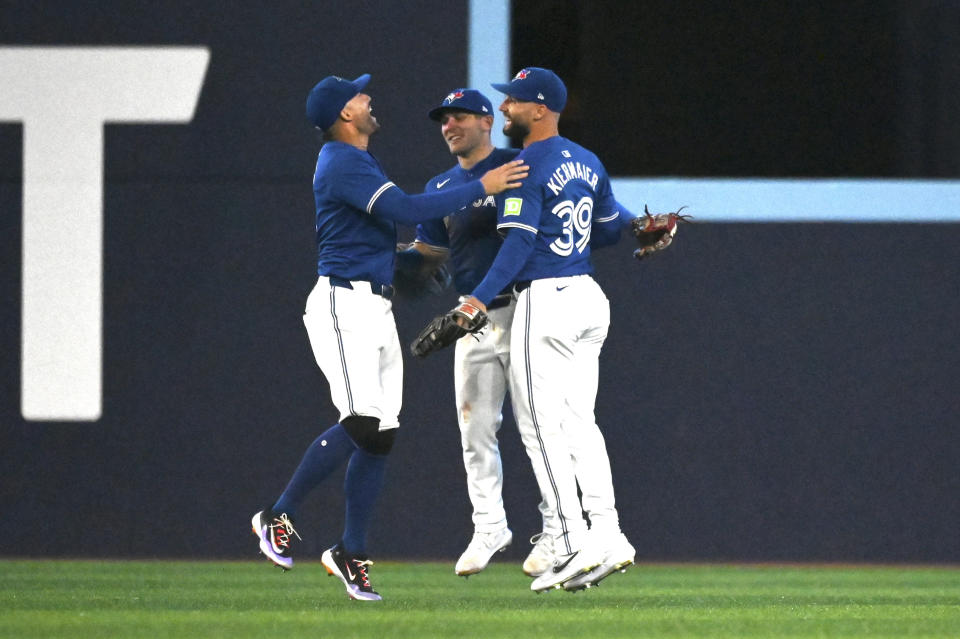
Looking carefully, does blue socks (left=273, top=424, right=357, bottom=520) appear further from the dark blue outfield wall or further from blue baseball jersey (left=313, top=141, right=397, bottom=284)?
the dark blue outfield wall

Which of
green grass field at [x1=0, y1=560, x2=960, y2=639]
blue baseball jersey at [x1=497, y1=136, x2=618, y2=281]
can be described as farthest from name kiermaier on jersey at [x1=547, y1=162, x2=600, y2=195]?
green grass field at [x1=0, y1=560, x2=960, y2=639]

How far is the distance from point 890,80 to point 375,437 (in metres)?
3.65

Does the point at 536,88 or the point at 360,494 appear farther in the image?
the point at 536,88

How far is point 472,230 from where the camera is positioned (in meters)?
6.34

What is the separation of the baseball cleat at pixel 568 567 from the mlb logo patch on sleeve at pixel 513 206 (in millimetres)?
1275

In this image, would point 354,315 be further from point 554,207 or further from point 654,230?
point 654,230

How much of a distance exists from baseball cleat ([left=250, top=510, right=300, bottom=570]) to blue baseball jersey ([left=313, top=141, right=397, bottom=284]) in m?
0.94

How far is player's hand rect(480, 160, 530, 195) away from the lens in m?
5.77

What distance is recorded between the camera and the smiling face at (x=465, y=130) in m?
6.32

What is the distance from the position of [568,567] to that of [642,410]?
222 centimetres

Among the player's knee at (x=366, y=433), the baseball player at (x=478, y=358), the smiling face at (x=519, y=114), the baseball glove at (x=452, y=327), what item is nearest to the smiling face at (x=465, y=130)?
the baseball player at (x=478, y=358)

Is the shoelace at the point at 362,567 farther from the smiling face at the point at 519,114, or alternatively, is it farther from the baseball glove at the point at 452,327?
the smiling face at the point at 519,114

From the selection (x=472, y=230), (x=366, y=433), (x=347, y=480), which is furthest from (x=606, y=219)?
(x=347, y=480)

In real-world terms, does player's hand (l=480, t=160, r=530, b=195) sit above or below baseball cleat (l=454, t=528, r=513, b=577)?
above
